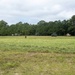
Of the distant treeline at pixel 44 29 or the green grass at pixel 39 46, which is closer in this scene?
the green grass at pixel 39 46

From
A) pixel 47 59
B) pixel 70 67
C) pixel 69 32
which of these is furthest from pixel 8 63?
pixel 69 32

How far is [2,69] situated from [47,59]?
250 cm

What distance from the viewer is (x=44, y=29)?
98.0 metres

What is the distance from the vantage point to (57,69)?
9.41 meters

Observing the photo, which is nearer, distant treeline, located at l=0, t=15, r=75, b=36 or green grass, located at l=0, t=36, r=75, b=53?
green grass, located at l=0, t=36, r=75, b=53

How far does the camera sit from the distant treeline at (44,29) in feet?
308

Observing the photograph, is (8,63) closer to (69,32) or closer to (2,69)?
(2,69)

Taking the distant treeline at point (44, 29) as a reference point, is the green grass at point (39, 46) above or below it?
below

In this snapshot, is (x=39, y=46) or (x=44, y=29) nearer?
(x=39, y=46)

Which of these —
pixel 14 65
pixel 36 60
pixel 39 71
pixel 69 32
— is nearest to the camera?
pixel 39 71

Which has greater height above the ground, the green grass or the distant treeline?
the distant treeline

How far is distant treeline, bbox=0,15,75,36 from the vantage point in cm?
9375

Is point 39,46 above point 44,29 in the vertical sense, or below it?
below

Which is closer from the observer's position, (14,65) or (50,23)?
(14,65)
